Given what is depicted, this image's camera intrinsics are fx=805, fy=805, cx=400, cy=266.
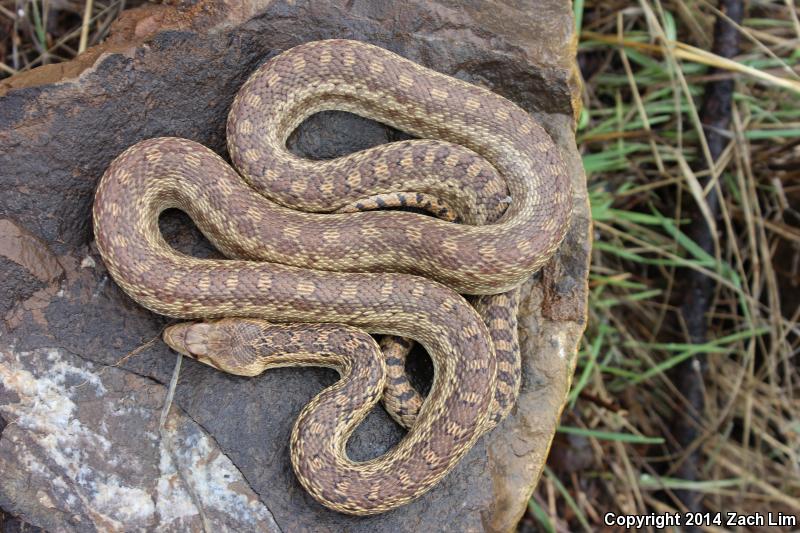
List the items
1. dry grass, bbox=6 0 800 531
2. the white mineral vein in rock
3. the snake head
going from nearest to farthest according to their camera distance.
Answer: the white mineral vein in rock < the snake head < dry grass, bbox=6 0 800 531

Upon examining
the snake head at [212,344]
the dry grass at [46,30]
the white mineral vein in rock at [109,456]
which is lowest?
the white mineral vein in rock at [109,456]

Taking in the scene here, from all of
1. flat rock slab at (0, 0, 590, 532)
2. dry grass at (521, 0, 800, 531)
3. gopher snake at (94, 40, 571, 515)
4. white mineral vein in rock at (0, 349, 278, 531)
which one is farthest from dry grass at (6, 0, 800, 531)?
white mineral vein in rock at (0, 349, 278, 531)

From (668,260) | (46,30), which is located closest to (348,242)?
(668,260)

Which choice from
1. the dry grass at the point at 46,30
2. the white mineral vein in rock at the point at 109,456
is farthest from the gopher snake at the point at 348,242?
the dry grass at the point at 46,30

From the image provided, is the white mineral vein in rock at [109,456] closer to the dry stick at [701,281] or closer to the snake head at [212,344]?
the snake head at [212,344]

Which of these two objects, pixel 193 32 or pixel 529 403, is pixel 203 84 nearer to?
pixel 193 32

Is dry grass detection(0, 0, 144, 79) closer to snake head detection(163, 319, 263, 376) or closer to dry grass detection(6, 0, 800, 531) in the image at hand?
dry grass detection(6, 0, 800, 531)

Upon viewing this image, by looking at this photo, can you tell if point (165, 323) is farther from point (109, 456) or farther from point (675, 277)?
point (675, 277)
